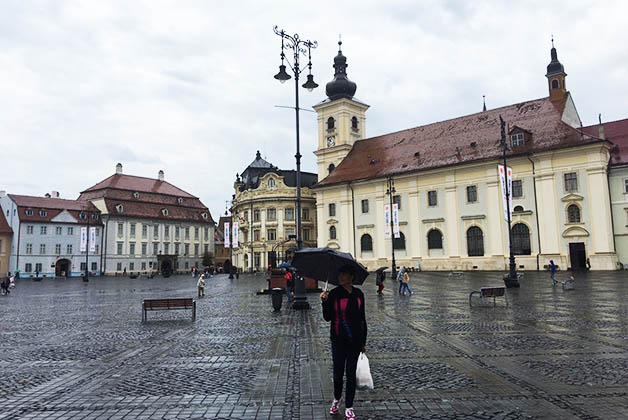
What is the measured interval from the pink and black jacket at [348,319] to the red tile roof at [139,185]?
7752 cm

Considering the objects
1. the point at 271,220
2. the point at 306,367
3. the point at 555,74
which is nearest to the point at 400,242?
the point at 271,220

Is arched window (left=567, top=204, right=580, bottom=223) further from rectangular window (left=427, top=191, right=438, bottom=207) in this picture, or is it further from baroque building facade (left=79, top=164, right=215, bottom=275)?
baroque building facade (left=79, top=164, right=215, bottom=275)

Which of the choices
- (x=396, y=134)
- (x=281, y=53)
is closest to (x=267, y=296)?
(x=281, y=53)

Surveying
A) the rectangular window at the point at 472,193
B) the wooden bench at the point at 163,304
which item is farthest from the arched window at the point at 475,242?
the wooden bench at the point at 163,304

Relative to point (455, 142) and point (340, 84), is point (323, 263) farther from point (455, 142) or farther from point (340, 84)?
point (340, 84)

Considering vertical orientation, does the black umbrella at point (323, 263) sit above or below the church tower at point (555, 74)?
below

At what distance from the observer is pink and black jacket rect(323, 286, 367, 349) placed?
5359mm

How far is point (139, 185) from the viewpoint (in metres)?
81.4

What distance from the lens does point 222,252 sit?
327 ft

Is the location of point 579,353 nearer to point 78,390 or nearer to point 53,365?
point 78,390

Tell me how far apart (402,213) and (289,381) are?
48.3 meters

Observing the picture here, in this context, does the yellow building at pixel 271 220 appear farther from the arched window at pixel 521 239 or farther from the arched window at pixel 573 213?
the arched window at pixel 573 213

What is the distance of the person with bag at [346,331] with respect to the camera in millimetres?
5359

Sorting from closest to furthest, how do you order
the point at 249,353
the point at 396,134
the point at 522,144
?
the point at 249,353, the point at 522,144, the point at 396,134
